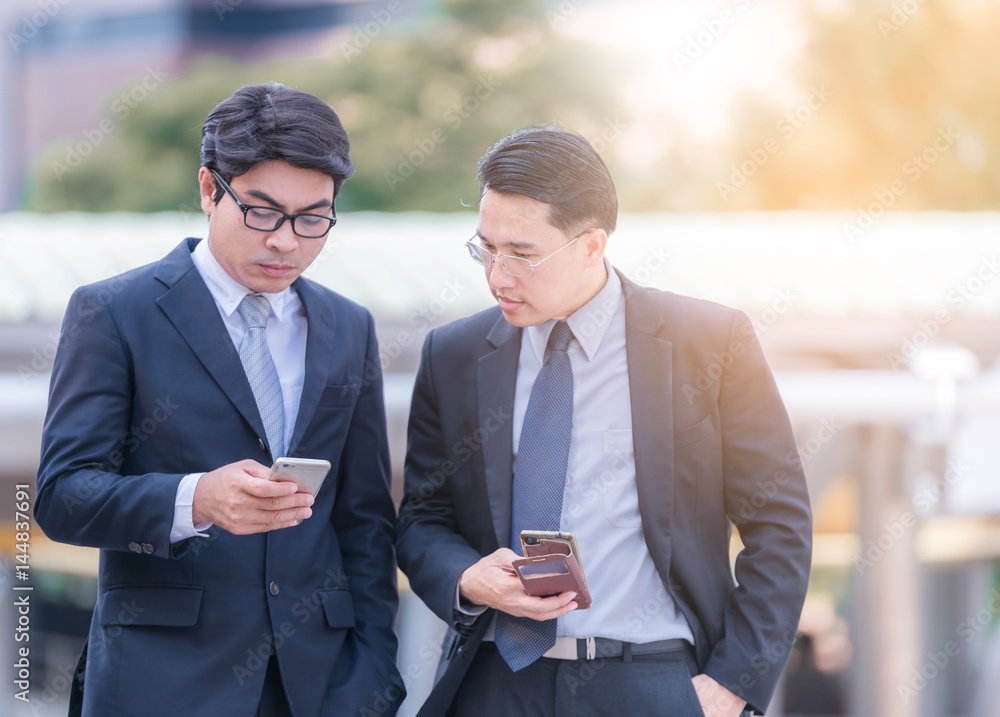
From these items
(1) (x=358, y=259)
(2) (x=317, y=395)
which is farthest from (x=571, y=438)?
(1) (x=358, y=259)

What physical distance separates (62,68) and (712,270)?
81.1 feet

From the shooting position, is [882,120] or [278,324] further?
[882,120]

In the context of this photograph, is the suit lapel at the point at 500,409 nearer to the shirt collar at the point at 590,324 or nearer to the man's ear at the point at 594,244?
the shirt collar at the point at 590,324

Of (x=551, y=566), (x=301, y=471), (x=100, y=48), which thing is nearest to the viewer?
(x=301, y=471)

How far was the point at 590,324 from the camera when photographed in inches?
100

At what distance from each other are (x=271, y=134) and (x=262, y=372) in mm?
554

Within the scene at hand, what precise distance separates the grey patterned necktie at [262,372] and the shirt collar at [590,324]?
2.16ft

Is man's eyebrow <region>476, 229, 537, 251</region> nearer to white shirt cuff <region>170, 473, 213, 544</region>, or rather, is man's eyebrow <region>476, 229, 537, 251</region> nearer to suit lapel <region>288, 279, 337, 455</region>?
suit lapel <region>288, 279, 337, 455</region>

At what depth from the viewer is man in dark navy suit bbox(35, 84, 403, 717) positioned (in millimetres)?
2182

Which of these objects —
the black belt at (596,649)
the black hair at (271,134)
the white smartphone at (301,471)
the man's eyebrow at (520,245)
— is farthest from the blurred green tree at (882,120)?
the white smartphone at (301,471)

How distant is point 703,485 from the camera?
8.15 feet

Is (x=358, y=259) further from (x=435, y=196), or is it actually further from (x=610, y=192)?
(x=435, y=196)

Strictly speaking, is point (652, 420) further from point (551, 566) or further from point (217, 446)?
point (217, 446)

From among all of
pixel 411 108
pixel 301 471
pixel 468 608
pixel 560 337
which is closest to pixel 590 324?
pixel 560 337
